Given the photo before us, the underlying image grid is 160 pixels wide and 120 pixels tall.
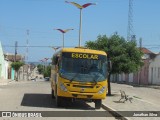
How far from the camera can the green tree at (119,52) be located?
3106 centimetres

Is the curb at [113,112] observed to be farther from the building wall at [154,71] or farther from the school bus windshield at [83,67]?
the building wall at [154,71]

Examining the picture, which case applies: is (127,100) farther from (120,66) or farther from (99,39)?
(99,39)

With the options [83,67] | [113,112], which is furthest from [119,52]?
[113,112]

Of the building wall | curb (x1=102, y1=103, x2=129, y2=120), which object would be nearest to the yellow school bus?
curb (x1=102, y1=103, x2=129, y2=120)

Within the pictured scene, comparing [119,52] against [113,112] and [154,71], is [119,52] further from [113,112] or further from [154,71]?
[154,71]

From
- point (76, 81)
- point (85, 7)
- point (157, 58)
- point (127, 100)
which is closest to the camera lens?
point (76, 81)

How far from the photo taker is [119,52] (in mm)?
31203

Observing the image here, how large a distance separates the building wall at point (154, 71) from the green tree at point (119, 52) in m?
42.1

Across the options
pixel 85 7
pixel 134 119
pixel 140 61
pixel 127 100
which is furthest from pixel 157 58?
pixel 134 119

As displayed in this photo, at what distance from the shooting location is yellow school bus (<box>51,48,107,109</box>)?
20750mm

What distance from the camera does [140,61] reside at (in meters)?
32.8

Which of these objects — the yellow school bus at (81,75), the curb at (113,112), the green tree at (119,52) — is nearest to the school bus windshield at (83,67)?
the yellow school bus at (81,75)

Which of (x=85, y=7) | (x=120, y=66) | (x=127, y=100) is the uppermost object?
(x=85, y=7)

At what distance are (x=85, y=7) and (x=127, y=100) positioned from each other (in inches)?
591
